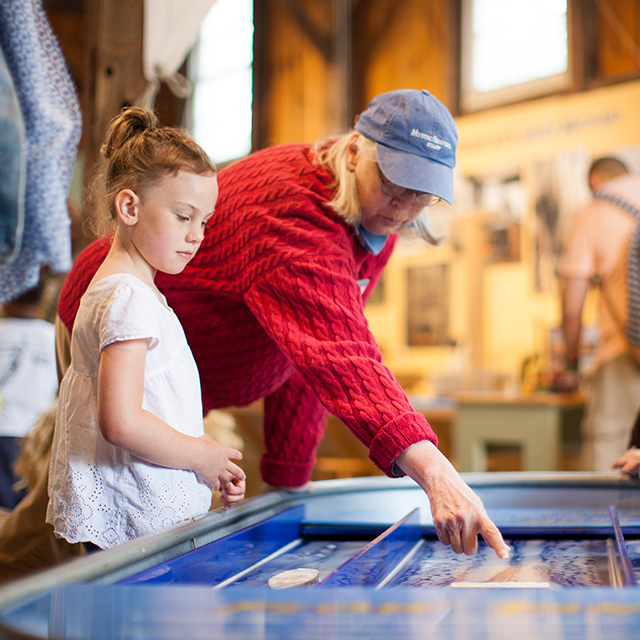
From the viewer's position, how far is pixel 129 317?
2.93 ft

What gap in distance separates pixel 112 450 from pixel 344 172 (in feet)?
1.90

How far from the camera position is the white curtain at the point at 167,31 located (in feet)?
7.07

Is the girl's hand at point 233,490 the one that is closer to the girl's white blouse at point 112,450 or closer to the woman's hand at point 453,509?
the girl's white blouse at point 112,450

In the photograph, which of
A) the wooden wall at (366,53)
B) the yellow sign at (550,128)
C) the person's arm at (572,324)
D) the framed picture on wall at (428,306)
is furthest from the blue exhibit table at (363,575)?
the framed picture on wall at (428,306)

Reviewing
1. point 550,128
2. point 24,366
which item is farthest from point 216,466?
point 550,128

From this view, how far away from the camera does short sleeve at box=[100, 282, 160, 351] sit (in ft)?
2.89

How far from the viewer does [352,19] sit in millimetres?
6836

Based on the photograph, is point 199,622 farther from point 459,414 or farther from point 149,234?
point 459,414

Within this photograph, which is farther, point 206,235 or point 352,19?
point 352,19

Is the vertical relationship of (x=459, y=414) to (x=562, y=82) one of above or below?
below

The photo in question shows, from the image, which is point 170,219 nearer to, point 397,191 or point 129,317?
point 129,317

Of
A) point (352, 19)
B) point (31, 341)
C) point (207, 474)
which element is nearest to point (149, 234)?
point (207, 474)

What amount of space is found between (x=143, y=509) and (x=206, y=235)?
47 cm

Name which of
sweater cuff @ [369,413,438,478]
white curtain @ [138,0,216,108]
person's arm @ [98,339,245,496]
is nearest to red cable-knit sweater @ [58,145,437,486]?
sweater cuff @ [369,413,438,478]
